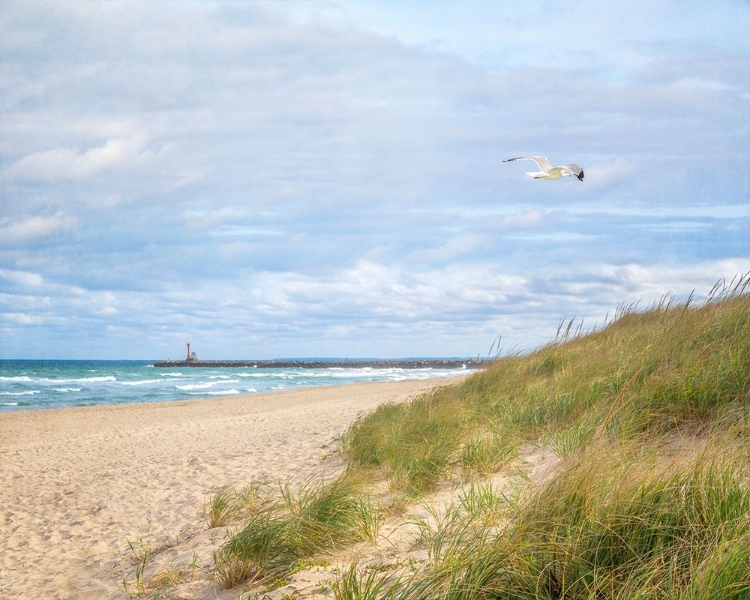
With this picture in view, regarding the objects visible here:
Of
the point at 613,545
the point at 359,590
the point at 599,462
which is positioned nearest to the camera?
the point at 613,545

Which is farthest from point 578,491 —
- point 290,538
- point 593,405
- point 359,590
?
point 593,405

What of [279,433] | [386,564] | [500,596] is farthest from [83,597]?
[279,433]

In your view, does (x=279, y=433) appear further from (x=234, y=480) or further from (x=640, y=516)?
(x=640, y=516)

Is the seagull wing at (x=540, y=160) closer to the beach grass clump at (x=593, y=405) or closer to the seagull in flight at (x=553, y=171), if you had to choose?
the seagull in flight at (x=553, y=171)

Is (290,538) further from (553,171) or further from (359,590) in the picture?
(553,171)

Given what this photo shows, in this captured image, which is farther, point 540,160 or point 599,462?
point 540,160

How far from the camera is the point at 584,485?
12.6 feet

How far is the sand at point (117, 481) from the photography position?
6586mm

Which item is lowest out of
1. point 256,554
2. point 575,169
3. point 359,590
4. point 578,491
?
point 256,554

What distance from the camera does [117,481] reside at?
32.6 ft

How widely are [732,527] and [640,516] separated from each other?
1.42ft

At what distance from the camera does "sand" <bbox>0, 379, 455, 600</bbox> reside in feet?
21.6

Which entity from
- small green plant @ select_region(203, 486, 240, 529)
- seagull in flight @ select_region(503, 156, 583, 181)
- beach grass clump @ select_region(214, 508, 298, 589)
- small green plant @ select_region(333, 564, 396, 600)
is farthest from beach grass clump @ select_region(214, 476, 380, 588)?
seagull in flight @ select_region(503, 156, 583, 181)

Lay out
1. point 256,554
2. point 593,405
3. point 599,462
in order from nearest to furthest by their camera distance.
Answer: point 599,462
point 256,554
point 593,405
